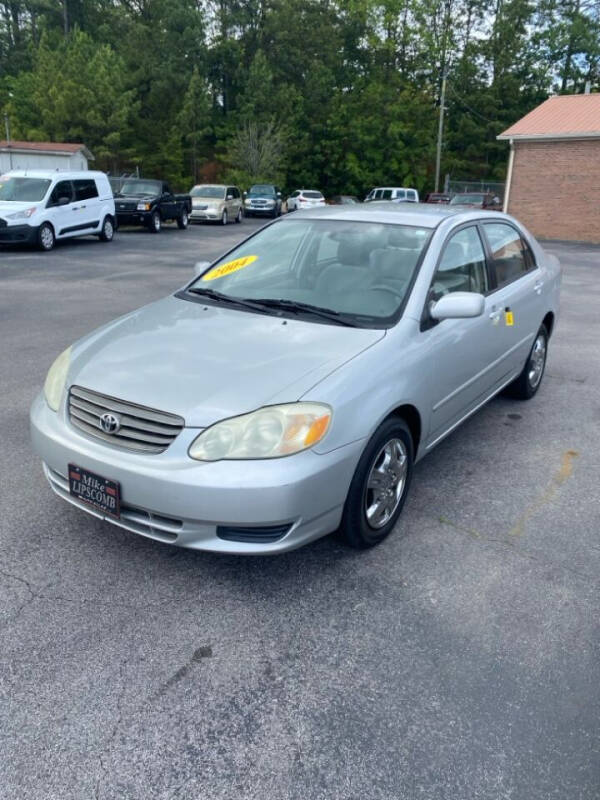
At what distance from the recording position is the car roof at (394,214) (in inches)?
162

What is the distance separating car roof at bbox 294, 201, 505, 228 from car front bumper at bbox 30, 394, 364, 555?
1.81m

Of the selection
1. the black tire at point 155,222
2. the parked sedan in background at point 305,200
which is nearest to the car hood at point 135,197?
the black tire at point 155,222

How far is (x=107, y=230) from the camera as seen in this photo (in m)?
17.8

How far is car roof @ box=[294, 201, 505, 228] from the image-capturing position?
13.5ft

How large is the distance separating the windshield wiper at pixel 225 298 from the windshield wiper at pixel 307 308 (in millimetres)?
47

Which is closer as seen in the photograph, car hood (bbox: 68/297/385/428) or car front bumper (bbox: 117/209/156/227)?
car hood (bbox: 68/297/385/428)

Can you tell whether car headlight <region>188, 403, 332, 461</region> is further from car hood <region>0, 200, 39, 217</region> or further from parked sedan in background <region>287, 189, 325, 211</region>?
parked sedan in background <region>287, 189, 325, 211</region>

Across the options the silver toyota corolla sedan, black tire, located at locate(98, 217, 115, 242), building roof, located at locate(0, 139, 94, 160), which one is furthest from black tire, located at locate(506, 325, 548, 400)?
building roof, located at locate(0, 139, 94, 160)

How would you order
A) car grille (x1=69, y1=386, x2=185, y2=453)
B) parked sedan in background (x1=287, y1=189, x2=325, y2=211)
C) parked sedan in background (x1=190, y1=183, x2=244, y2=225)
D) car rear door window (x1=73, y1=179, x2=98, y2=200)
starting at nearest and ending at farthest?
1. car grille (x1=69, y1=386, x2=185, y2=453)
2. car rear door window (x1=73, y1=179, x2=98, y2=200)
3. parked sedan in background (x1=190, y1=183, x2=244, y2=225)
4. parked sedan in background (x1=287, y1=189, x2=325, y2=211)

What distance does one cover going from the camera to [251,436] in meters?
2.72

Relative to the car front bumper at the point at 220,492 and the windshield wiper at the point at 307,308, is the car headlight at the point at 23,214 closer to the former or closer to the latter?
the windshield wiper at the point at 307,308

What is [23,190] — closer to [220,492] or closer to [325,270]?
[325,270]

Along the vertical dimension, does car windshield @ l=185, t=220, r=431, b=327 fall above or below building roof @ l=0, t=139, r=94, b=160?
below

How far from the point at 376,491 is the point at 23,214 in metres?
13.9
